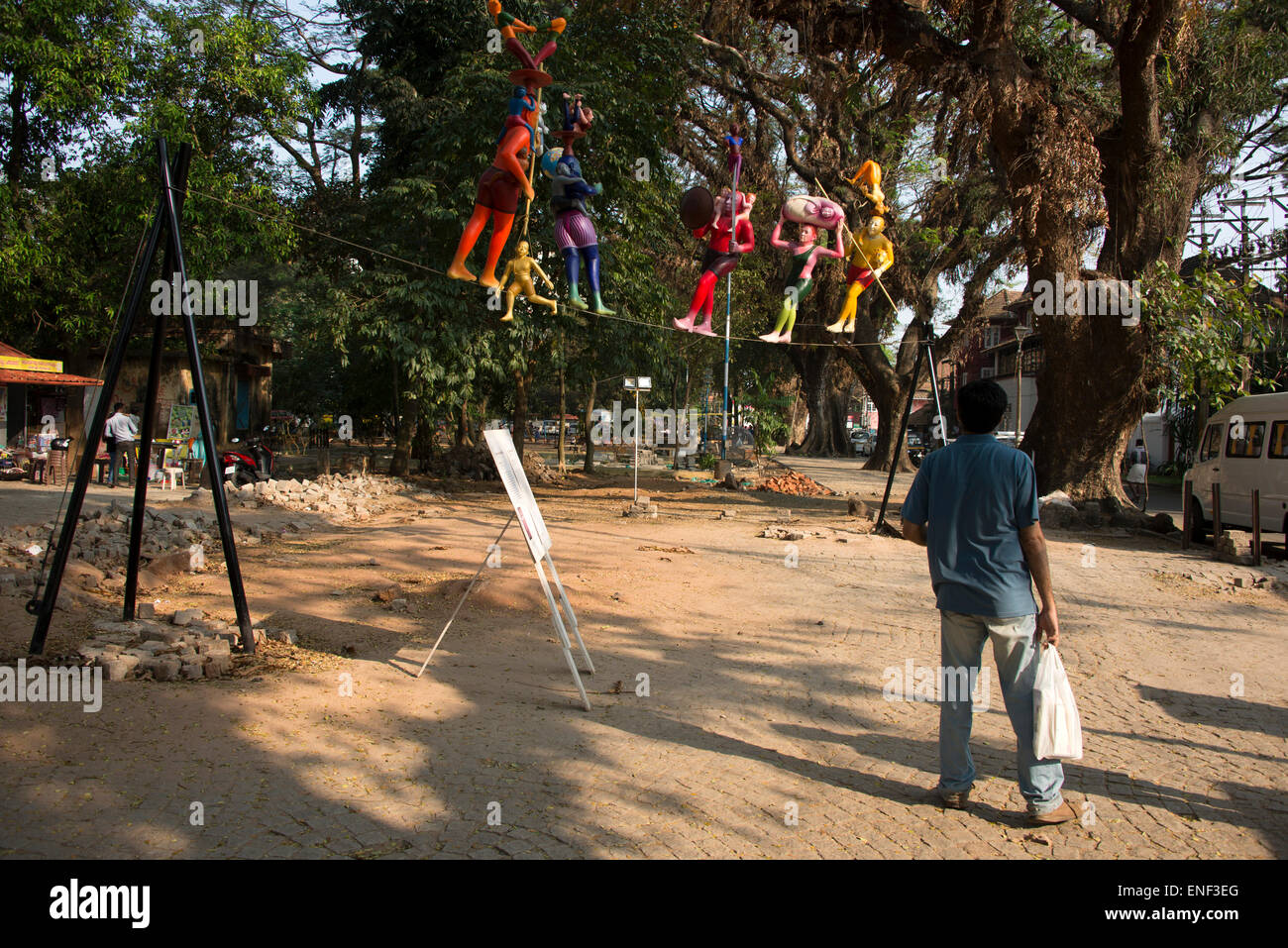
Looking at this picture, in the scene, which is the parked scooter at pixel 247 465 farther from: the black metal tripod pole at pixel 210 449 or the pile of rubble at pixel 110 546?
the black metal tripod pole at pixel 210 449

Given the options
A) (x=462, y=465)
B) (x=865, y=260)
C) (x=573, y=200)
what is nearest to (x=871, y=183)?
(x=865, y=260)

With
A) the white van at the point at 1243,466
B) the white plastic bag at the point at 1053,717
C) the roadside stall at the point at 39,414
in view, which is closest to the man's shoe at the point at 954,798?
the white plastic bag at the point at 1053,717

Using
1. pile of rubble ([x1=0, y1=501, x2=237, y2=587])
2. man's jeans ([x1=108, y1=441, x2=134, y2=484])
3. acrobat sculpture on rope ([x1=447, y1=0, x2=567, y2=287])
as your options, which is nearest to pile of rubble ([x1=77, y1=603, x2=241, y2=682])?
pile of rubble ([x1=0, y1=501, x2=237, y2=587])

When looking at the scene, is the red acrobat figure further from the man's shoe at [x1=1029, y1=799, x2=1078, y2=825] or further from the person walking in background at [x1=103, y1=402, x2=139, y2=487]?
the person walking in background at [x1=103, y1=402, x2=139, y2=487]

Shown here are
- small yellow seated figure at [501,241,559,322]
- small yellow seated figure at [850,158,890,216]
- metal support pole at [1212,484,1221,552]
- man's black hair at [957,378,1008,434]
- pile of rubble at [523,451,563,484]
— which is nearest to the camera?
man's black hair at [957,378,1008,434]

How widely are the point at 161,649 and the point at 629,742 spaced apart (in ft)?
11.3

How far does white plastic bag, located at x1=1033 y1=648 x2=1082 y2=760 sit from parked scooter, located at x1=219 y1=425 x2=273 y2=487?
15739 mm

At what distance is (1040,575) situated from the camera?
158 inches

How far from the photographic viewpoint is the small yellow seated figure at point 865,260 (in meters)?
11.3

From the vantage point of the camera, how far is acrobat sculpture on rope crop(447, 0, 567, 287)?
8.34m

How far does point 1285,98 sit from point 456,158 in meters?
16.6

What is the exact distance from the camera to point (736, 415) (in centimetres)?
3944

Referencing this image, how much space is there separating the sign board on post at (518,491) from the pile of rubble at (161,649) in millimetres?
2335

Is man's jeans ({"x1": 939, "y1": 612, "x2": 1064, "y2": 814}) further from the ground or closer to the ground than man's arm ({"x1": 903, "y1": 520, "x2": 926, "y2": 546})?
closer to the ground
